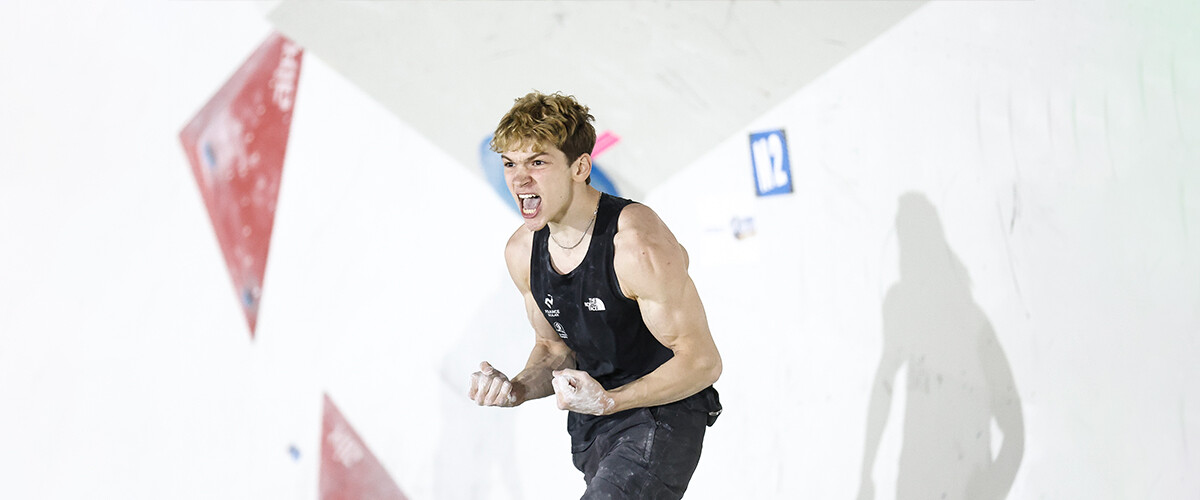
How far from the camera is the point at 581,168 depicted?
2.25 metres

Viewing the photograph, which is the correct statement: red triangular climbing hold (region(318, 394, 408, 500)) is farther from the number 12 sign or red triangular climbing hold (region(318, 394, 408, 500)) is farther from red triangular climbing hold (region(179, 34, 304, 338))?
the number 12 sign

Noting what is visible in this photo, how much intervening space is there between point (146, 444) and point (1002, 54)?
135 inches

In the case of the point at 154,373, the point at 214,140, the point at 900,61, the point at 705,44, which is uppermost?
the point at 214,140

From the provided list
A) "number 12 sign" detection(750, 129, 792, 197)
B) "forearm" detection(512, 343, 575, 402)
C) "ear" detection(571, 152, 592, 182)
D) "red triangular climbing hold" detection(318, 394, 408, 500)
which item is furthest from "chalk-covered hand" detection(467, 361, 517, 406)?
"red triangular climbing hold" detection(318, 394, 408, 500)

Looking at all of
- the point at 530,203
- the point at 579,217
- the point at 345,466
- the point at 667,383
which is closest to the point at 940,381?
the point at 667,383

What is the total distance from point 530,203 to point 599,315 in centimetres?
30

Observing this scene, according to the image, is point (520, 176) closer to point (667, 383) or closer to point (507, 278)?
point (667, 383)

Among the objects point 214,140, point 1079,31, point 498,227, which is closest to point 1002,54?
point 1079,31

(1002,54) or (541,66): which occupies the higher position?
(541,66)

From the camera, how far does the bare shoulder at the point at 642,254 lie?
2.10 m

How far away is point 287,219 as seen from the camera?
3670mm

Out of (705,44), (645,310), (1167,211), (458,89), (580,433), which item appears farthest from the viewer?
(458,89)

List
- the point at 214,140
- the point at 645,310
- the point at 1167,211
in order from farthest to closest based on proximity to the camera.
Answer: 1. the point at 214,140
2. the point at 1167,211
3. the point at 645,310

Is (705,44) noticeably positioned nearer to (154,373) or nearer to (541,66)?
(541,66)
